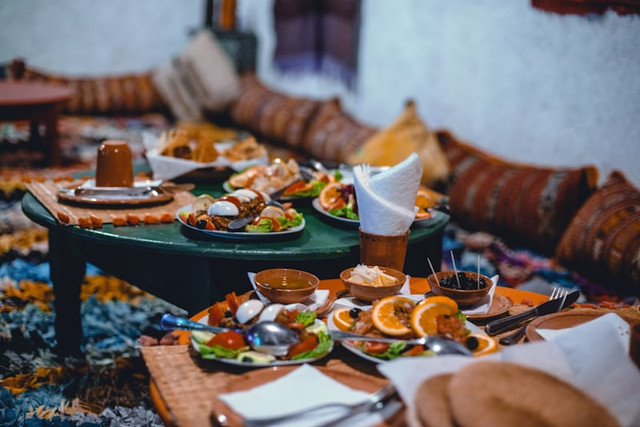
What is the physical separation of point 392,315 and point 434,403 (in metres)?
0.35

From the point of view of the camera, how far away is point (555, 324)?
1.40 meters

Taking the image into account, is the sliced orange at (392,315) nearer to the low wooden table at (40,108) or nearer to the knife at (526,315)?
the knife at (526,315)

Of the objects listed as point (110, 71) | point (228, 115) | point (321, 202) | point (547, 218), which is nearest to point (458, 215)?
→ point (547, 218)

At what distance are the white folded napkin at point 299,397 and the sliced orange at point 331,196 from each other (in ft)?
3.27

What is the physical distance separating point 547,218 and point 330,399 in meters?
2.27

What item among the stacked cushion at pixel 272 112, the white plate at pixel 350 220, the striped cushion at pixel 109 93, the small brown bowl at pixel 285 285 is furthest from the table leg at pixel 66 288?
the striped cushion at pixel 109 93

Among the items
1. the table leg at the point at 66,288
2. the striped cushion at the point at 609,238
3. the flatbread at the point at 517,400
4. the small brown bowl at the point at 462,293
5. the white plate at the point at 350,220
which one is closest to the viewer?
the flatbread at the point at 517,400

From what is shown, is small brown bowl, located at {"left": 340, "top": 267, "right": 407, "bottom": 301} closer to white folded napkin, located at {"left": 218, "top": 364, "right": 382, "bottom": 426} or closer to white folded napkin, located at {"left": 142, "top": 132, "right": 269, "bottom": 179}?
white folded napkin, located at {"left": 218, "top": 364, "right": 382, "bottom": 426}

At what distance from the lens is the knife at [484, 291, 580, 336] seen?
1.41 meters

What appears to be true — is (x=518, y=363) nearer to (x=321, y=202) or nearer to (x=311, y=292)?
(x=311, y=292)

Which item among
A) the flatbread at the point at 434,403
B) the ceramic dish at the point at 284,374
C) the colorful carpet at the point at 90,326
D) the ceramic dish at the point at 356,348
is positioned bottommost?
the colorful carpet at the point at 90,326

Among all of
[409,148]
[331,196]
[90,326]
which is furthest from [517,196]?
[90,326]

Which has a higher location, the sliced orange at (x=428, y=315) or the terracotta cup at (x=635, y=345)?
the terracotta cup at (x=635, y=345)

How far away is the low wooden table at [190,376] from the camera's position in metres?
1.10
